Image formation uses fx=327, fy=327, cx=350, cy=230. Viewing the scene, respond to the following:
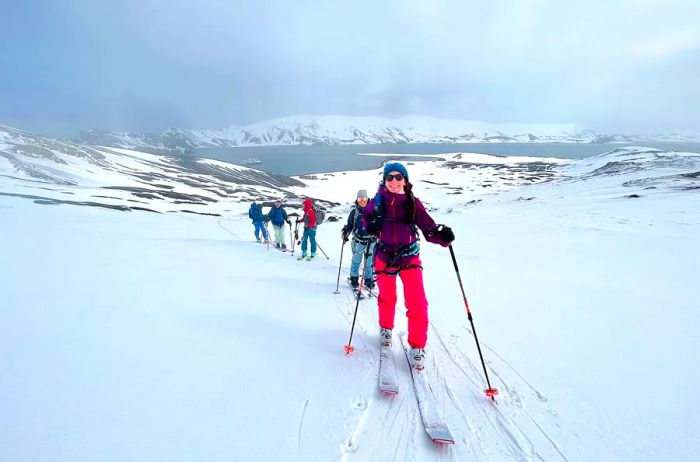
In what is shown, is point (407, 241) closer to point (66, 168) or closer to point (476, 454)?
point (476, 454)

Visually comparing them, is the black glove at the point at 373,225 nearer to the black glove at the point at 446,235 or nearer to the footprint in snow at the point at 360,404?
the black glove at the point at 446,235

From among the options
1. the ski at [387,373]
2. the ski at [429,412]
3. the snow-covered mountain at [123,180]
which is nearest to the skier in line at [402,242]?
the ski at [387,373]

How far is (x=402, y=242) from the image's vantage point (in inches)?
177

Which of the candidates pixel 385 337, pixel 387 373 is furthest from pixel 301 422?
pixel 385 337

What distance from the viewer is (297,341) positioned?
473 centimetres

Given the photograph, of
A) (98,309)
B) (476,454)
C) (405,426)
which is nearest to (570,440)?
(476,454)

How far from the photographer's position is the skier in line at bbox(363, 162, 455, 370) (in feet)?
14.2

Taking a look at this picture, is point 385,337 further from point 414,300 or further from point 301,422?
point 301,422

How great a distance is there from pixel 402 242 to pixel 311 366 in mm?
1985

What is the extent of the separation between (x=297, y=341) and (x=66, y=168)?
7676 cm

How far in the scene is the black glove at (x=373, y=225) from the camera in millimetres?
4525

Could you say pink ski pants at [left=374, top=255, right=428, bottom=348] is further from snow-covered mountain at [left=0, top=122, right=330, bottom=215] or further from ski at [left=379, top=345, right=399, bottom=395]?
snow-covered mountain at [left=0, top=122, right=330, bottom=215]


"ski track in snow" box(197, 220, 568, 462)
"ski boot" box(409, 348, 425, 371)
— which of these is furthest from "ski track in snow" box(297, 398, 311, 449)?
"ski boot" box(409, 348, 425, 371)

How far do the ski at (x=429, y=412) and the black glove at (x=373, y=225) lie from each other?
1850 mm
